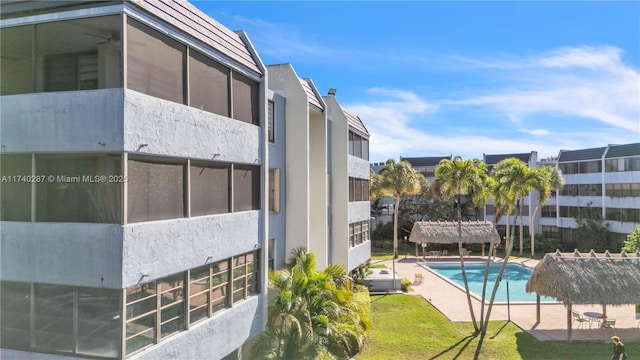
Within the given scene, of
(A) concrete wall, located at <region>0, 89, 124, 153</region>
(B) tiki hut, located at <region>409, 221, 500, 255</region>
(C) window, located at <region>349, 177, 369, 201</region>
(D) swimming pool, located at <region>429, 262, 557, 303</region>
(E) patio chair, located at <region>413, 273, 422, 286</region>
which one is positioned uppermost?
(A) concrete wall, located at <region>0, 89, 124, 153</region>

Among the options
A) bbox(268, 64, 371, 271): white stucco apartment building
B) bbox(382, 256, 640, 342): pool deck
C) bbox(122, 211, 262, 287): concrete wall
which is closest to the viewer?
bbox(122, 211, 262, 287): concrete wall

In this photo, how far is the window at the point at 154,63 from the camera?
26.0 ft

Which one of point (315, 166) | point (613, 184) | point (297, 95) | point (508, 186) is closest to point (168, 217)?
point (297, 95)

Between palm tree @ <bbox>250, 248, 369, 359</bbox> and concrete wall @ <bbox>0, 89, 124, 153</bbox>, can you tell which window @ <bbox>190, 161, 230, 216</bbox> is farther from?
palm tree @ <bbox>250, 248, 369, 359</bbox>

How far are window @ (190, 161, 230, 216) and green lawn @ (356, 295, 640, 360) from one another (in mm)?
9619

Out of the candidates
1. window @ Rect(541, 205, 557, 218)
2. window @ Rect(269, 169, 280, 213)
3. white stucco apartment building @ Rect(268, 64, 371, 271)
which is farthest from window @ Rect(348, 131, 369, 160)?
window @ Rect(541, 205, 557, 218)

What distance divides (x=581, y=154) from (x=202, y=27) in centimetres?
5052

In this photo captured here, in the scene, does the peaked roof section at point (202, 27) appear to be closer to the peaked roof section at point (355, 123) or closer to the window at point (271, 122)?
the window at point (271, 122)

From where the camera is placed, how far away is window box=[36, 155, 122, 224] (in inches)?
301

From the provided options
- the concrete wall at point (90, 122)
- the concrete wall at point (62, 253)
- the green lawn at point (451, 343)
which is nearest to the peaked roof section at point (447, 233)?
the green lawn at point (451, 343)

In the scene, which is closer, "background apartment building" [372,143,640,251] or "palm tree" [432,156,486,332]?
"palm tree" [432,156,486,332]

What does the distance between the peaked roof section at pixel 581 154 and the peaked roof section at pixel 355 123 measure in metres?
33.3

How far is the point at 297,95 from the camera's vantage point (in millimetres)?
16625

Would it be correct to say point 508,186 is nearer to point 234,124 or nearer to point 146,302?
point 234,124
